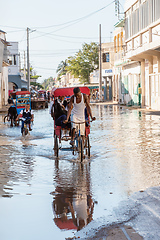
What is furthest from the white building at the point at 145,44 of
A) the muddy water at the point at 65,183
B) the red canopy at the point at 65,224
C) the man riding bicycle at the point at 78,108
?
the red canopy at the point at 65,224

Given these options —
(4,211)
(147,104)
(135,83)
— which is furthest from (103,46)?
(4,211)

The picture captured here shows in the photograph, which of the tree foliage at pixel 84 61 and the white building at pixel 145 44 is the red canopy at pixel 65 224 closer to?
the white building at pixel 145 44

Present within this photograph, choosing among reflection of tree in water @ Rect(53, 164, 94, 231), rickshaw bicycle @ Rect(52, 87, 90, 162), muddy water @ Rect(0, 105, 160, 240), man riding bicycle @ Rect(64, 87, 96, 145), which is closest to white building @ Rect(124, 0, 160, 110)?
rickshaw bicycle @ Rect(52, 87, 90, 162)

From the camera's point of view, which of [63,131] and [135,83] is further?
[135,83]

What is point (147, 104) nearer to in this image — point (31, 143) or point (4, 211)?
point (31, 143)

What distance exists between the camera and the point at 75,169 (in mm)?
9648

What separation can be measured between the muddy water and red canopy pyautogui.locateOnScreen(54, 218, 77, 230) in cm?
1

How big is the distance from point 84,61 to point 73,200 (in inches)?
3212

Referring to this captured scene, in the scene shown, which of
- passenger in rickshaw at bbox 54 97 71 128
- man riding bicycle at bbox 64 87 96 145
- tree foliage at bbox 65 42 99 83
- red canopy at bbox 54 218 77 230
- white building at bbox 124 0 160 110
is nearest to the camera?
red canopy at bbox 54 218 77 230

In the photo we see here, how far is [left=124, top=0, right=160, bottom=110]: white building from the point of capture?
107 feet

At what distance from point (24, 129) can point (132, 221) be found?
11220 millimetres

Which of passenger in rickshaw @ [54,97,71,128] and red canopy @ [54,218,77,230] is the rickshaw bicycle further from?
red canopy @ [54,218,77,230]

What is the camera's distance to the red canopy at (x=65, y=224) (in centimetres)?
551

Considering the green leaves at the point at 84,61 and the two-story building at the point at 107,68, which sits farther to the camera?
the green leaves at the point at 84,61
